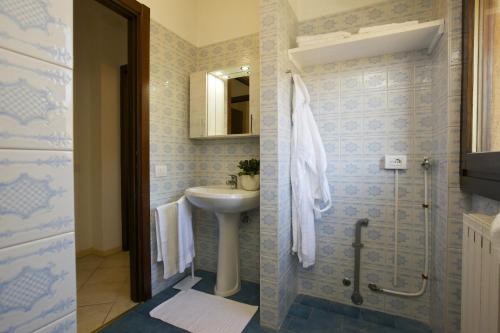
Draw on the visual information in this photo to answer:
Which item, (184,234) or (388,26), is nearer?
(388,26)

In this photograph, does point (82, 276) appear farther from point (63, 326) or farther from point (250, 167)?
point (63, 326)

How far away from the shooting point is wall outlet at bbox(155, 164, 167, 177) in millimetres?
1793

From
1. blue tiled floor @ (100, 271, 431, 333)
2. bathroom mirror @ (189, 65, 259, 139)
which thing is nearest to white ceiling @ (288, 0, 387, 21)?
bathroom mirror @ (189, 65, 259, 139)

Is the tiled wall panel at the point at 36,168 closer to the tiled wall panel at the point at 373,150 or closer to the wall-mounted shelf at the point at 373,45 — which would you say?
the wall-mounted shelf at the point at 373,45

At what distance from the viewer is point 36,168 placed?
1.28ft

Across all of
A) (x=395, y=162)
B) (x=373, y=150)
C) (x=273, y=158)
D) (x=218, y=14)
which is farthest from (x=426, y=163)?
(x=218, y=14)

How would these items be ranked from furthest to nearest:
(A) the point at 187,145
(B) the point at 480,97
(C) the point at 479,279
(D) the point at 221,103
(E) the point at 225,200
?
(A) the point at 187,145 → (D) the point at 221,103 → (E) the point at 225,200 → (B) the point at 480,97 → (C) the point at 479,279

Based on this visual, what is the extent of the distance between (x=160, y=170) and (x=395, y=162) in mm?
1662

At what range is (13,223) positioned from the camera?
0.36 m

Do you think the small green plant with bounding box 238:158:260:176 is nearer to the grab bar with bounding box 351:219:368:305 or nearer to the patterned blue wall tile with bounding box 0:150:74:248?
the grab bar with bounding box 351:219:368:305

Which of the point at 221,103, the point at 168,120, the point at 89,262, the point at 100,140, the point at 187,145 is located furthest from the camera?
the point at 100,140

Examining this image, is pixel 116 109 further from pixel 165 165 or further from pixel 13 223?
pixel 13 223

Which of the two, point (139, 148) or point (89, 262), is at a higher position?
point (139, 148)

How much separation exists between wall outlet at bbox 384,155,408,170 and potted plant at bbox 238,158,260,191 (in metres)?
0.88
